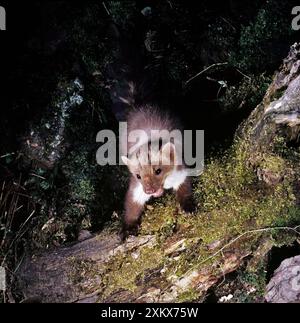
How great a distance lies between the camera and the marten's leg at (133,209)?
148 inches

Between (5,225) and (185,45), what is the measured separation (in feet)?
9.61

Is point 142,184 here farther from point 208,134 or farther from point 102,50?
point 102,50

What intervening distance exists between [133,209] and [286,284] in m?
1.50

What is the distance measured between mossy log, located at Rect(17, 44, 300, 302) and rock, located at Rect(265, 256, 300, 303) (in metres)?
0.20

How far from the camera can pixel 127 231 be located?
147 inches

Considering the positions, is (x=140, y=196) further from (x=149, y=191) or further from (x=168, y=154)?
(x=168, y=154)

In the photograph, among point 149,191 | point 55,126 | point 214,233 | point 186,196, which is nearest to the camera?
point 214,233

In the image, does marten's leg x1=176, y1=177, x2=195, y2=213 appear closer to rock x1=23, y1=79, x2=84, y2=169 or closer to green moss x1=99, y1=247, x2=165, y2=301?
green moss x1=99, y1=247, x2=165, y2=301

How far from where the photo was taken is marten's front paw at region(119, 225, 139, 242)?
3.71 m

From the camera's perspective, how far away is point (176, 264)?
3510 mm

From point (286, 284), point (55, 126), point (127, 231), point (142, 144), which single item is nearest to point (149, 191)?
point (127, 231)

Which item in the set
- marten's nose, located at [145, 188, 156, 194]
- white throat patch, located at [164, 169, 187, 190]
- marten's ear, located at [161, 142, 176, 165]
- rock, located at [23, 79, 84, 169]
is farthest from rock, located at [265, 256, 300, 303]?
rock, located at [23, 79, 84, 169]
